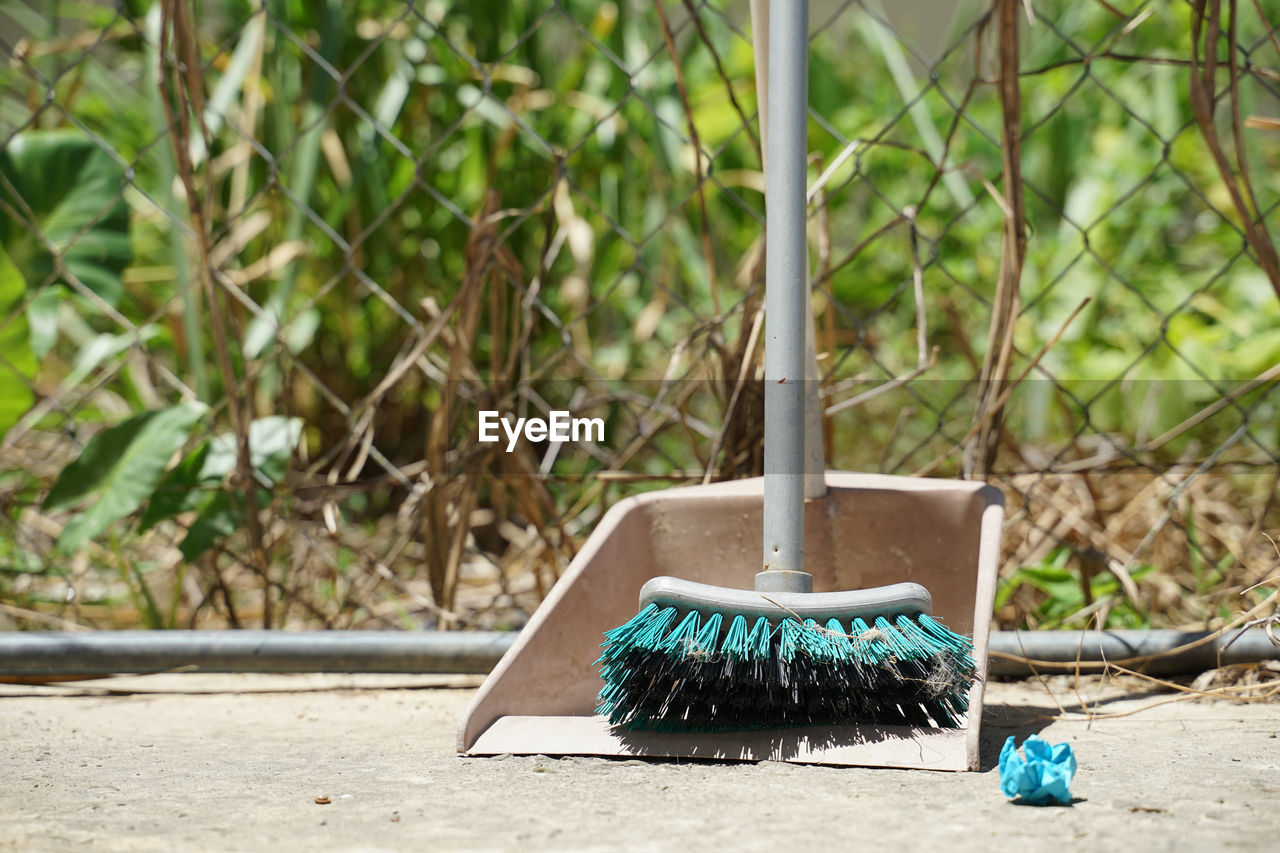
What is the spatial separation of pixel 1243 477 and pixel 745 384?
906mm

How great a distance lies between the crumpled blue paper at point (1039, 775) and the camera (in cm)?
58

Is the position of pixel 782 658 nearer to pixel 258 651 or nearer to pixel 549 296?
pixel 258 651

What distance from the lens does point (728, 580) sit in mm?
938

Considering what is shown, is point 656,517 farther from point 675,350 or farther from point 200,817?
point 200,817

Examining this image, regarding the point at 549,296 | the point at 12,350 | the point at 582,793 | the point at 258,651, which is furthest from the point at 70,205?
the point at 582,793

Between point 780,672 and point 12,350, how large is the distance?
1006 mm

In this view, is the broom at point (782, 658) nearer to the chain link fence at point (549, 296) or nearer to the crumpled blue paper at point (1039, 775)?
the crumpled blue paper at point (1039, 775)

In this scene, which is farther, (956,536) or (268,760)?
(956,536)

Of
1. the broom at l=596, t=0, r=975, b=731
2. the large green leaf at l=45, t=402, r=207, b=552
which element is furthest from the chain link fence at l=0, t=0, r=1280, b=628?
the broom at l=596, t=0, r=975, b=731

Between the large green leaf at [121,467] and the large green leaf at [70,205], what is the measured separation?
290 mm

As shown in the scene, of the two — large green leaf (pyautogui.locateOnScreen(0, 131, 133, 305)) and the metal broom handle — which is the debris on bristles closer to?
the metal broom handle

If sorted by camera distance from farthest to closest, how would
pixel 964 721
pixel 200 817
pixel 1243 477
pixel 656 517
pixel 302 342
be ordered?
pixel 302 342 → pixel 1243 477 → pixel 656 517 → pixel 964 721 → pixel 200 817

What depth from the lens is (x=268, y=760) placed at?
2.42 feet

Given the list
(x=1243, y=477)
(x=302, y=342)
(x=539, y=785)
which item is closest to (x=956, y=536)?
(x=539, y=785)
